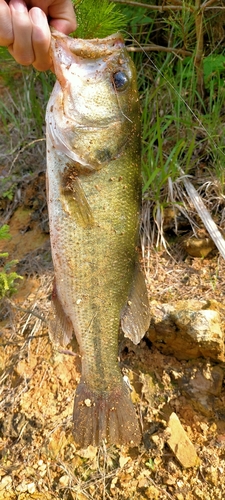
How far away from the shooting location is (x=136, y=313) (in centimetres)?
179

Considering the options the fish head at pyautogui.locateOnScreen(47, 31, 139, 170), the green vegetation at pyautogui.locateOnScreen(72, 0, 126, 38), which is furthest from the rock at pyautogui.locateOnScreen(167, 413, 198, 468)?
the green vegetation at pyautogui.locateOnScreen(72, 0, 126, 38)

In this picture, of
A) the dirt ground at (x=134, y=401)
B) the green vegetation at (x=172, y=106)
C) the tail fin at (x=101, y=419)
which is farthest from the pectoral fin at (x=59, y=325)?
the green vegetation at (x=172, y=106)

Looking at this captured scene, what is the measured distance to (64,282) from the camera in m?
1.72

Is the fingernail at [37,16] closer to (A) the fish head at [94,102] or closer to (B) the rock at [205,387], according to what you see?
(A) the fish head at [94,102]

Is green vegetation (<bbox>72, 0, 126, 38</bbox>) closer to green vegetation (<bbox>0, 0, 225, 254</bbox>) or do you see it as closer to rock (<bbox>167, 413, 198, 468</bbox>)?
green vegetation (<bbox>0, 0, 225, 254</bbox>)

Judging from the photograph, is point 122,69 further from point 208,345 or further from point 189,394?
point 189,394

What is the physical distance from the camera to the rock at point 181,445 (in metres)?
2.14

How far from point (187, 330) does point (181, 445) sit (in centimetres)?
57

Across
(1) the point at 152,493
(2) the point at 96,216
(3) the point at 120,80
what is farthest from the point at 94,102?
(1) the point at 152,493

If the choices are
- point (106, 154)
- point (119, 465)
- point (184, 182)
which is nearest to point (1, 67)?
point (184, 182)

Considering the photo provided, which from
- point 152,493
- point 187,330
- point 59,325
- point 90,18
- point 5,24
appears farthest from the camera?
point 187,330

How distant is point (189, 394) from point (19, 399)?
940mm

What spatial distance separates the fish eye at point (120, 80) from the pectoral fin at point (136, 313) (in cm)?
72

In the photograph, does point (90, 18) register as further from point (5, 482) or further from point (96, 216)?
point (5, 482)
